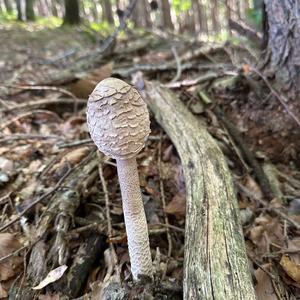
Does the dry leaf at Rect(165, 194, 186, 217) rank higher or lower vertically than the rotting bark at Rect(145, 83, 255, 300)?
lower

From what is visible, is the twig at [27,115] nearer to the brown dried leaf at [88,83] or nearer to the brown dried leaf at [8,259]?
the brown dried leaf at [88,83]

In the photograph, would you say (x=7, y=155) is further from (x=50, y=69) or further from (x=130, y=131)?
(x=50, y=69)

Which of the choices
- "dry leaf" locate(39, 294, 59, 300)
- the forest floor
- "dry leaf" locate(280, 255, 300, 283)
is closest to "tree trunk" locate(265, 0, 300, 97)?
the forest floor

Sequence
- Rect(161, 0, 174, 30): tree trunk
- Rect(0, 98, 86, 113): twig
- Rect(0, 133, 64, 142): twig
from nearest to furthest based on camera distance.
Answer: Rect(0, 133, 64, 142): twig, Rect(0, 98, 86, 113): twig, Rect(161, 0, 174, 30): tree trunk

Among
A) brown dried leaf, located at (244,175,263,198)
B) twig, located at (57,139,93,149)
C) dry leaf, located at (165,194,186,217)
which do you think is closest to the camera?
dry leaf, located at (165,194,186,217)

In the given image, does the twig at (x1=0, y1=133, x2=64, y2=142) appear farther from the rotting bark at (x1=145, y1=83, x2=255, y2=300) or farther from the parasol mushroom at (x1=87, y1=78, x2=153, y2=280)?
the parasol mushroom at (x1=87, y1=78, x2=153, y2=280)

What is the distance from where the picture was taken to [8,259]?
2.01m

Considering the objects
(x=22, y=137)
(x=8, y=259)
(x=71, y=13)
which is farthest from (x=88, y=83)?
(x=71, y=13)

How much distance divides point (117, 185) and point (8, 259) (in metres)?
0.87

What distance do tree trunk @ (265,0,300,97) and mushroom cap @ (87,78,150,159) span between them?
1.70 meters

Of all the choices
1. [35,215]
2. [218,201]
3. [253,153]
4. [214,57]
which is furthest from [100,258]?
[214,57]

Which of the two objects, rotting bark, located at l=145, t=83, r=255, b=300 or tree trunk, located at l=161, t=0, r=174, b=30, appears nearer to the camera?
rotting bark, located at l=145, t=83, r=255, b=300

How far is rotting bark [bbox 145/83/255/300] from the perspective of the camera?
1604 millimetres

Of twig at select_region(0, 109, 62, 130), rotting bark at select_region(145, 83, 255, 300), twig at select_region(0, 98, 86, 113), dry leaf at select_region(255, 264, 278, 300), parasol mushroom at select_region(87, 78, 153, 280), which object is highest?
parasol mushroom at select_region(87, 78, 153, 280)
